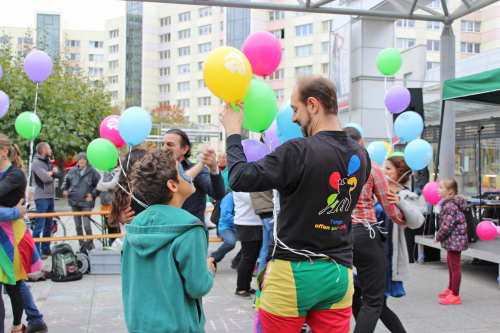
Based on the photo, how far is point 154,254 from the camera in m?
1.95

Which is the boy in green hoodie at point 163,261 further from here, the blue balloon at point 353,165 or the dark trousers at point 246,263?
the dark trousers at point 246,263

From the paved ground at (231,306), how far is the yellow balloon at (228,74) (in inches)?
101

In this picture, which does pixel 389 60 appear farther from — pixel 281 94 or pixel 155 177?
pixel 281 94

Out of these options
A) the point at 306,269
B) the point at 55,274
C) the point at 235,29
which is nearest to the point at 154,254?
the point at 306,269

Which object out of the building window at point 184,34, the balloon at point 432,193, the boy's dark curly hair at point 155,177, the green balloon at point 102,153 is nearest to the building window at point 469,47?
the building window at point 184,34

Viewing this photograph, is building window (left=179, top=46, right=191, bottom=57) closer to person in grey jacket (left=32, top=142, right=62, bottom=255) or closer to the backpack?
person in grey jacket (left=32, top=142, right=62, bottom=255)

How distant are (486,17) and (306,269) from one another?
5035cm

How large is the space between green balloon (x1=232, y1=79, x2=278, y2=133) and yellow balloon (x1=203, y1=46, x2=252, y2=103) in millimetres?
74

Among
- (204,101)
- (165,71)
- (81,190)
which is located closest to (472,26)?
(204,101)

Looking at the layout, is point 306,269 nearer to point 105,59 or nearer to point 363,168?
point 363,168

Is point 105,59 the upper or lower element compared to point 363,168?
upper

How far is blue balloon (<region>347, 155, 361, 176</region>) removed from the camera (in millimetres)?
2078

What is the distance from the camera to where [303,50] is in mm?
47438

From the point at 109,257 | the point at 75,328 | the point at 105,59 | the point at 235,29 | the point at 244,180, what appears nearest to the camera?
the point at 244,180
